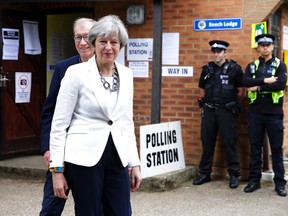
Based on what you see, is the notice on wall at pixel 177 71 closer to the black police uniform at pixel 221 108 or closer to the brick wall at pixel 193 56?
the brick wall at pixel 193 56

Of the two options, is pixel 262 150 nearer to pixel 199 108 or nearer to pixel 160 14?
pixel 199 108

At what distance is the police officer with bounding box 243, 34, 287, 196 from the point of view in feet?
21.5

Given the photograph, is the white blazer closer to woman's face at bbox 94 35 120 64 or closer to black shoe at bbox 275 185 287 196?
woman's face at bbox 94 35 120 64

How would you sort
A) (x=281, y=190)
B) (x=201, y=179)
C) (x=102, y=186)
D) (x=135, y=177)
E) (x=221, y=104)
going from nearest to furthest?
(x=102, y=186) < (x=135, y=177) < (x=281, y=190) < (x=221, y=104) < (x=201, y=179)

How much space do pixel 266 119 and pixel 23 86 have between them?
4007 millimetres

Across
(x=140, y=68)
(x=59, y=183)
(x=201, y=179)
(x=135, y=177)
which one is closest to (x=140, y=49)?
(x=140, y=68)

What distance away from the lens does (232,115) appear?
700cm

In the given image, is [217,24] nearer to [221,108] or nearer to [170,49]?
[170,49]

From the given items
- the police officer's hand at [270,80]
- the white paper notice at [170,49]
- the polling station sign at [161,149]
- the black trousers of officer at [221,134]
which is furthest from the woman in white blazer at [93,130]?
the white paper notice at [170,49]

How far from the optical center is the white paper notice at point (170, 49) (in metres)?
7.68

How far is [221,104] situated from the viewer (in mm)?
6973

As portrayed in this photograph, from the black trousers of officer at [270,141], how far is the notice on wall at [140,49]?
189 centimetres

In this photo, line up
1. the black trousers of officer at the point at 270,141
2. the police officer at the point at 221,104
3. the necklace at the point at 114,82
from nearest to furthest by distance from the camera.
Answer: the necklace at the point at 114,82, the black trousers of officer at the point at 270,141, the police officer at the point at 221,104

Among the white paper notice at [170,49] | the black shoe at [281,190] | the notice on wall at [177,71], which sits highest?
the white paper notice at [170,49]
